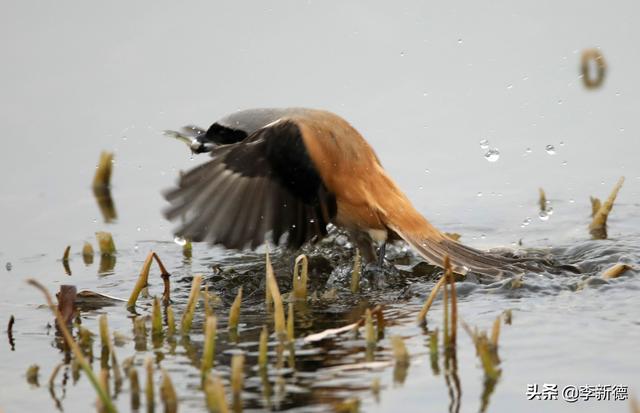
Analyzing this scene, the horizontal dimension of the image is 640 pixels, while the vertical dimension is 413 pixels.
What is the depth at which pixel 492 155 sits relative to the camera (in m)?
9.82

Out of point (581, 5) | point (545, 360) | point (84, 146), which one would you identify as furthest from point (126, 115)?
point (545, 360)

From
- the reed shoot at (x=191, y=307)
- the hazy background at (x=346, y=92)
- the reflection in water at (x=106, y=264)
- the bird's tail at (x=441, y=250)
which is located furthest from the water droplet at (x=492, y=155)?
the reed shoot at (x=191, y=307)

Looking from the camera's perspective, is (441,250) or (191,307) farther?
(441,250)

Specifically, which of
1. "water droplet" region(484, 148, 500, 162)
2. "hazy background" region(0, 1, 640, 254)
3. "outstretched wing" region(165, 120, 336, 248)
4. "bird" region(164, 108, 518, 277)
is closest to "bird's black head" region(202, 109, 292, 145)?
"bird" region(164, 108, 518, 277)

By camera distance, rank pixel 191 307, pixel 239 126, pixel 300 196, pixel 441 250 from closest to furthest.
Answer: pixel 191 307, pixel 300 196, pixel 441 250, pixel 239 126

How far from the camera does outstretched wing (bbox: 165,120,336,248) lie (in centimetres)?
689

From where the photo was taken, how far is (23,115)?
10703 mm

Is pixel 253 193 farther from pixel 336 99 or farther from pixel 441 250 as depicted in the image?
pixel 336 99

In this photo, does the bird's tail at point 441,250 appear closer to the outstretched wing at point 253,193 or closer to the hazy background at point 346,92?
the outstretched wing at point 253,193

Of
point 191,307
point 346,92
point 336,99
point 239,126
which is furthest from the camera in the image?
point 346,92

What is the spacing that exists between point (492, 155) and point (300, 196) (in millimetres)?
3116

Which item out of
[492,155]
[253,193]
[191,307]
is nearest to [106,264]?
[253,193]

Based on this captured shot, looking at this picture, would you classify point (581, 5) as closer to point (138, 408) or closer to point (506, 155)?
point (506, 155)

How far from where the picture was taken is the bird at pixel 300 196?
693cm
